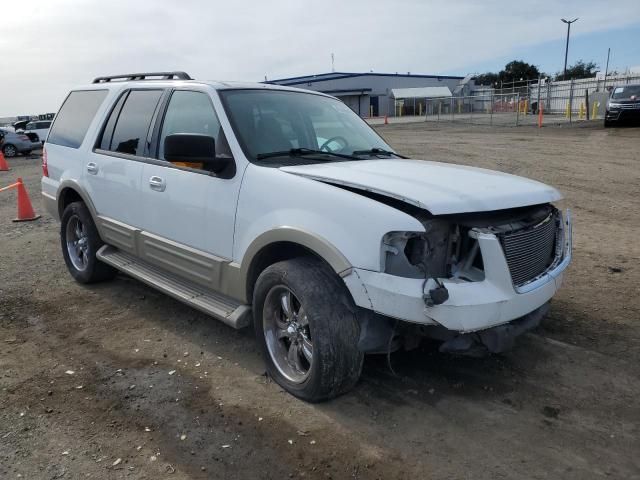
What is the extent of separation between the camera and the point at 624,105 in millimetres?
22344

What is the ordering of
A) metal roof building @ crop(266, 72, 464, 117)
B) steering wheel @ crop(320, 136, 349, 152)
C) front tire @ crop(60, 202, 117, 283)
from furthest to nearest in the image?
1. metal roof building @ crop(266, 72, 464, 117)
2. front tire @ crop(60, 202, 117, 283)
3. steering wheel @ crop(320, 136, 349, 152)

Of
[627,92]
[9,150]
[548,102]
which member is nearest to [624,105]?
[627,92]

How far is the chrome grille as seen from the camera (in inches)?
122

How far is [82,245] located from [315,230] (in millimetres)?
3632

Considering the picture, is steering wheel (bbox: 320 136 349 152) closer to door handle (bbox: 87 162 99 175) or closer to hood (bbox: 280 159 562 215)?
hood (bbox: 280 159 562 215)

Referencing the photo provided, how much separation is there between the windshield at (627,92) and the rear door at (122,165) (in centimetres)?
2301

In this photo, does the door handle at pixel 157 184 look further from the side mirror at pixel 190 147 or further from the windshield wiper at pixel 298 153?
the windshield wiper at pixel 298 153

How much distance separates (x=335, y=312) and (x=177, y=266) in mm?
1648

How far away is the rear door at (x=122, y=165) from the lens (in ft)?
15.3

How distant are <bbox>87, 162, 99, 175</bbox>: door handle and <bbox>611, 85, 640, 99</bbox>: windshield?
76.1ft

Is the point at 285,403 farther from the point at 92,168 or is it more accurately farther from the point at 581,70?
the point at 581,70

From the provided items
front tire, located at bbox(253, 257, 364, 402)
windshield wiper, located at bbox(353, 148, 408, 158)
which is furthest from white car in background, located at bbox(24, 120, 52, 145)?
front tire, located at bbox(253, 257, 364, 402)

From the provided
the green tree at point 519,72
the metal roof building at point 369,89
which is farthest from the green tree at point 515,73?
the metal roof building at point 369,89

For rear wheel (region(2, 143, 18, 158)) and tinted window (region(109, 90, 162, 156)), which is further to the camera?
rear wheel (region(2, 143, 18, 158))
